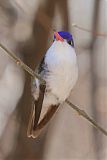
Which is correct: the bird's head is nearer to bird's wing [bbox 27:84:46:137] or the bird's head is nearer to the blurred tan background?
bird's wing [bbox 27:84:46:137]

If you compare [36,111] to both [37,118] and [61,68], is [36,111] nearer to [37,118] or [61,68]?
[37,118]

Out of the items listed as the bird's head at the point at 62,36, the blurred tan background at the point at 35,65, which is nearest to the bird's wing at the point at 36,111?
the bird's head at the point at 62,36

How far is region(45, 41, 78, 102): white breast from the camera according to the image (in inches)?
35.6

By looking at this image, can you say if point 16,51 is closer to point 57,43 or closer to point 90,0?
point 90,0

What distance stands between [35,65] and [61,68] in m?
0.57

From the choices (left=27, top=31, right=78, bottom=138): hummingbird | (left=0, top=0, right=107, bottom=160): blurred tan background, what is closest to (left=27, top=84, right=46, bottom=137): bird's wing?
(left=27, top=31, right=78, bottom=138): hummingbird

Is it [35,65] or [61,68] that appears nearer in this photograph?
[61,68]

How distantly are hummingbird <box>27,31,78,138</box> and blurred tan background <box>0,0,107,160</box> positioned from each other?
53 centimetres

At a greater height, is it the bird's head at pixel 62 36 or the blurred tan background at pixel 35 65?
the bird's head at pixel 62 36

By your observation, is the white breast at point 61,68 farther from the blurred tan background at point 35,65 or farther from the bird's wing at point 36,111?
the blurred tan background at point 35,65

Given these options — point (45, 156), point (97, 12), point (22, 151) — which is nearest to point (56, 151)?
point (45, 156)

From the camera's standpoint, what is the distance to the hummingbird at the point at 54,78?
2.89 ft

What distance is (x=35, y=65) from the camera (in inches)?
58.2

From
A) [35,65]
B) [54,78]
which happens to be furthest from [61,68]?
[35,65]
